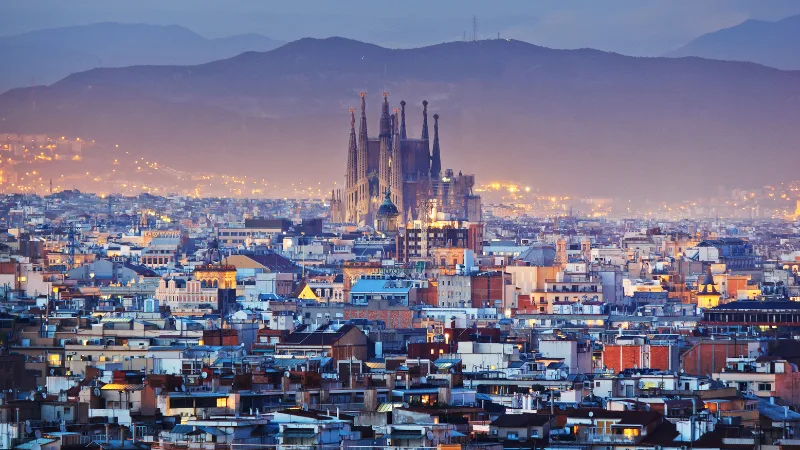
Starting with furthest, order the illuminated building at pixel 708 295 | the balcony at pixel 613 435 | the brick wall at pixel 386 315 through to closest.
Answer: the illuminated building at pixel 708 295
the brick wall at pixel 386 315
the balcony at pixel 613 435

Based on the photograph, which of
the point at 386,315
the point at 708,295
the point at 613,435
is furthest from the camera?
the point at 708,295

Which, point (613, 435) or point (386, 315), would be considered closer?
point (613, 435)

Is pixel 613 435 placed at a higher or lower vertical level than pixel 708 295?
lower

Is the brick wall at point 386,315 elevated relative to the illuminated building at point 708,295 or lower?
lower

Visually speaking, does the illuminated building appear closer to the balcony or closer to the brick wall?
the brick wall

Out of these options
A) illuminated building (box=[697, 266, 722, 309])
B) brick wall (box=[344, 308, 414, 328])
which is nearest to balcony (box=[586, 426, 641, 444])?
brick wall (box=[344, 308, 414, 328])

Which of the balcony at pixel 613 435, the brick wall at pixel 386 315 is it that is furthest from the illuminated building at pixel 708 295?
the balcony at pixel 613 435

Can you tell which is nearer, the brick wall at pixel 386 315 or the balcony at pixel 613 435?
the balcony at pixel 613 435

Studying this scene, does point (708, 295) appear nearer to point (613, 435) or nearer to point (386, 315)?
point (386, 315)

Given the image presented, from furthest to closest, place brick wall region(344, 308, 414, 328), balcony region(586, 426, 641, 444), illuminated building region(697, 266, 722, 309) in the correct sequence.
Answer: illuminated building region(697, 266, 722, 309), brick wall region(344, 308, 414, 328), balcony region(586, 426, 641, 444)

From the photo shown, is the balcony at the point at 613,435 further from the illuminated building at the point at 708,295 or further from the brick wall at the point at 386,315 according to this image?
the illuminated building at the point at 708,295

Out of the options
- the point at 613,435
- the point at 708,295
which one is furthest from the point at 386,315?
the point at 613,435

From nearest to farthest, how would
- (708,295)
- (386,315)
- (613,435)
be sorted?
(613,435), (386,315), (708,295)
